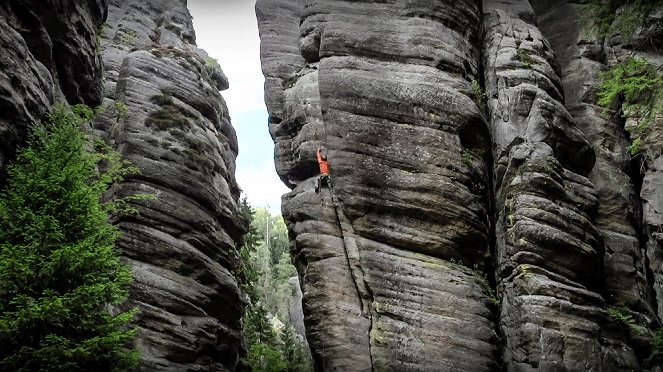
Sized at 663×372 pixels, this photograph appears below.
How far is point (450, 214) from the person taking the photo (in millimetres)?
18859

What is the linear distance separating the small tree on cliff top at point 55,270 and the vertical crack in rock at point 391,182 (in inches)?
271

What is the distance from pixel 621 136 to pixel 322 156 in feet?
39.2

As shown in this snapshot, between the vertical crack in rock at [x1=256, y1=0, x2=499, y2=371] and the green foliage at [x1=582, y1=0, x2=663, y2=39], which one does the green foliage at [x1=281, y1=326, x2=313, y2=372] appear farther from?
the green foliage at [x1=582, y1=0, x2=663, y2=39]

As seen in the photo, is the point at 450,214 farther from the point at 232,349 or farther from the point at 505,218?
the point at 232,349

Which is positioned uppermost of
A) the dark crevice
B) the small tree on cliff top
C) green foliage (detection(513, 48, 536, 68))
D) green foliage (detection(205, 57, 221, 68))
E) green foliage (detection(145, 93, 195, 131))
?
green foliage (detection(205, 57, 221, 68))

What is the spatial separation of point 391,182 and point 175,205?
8.15 meters

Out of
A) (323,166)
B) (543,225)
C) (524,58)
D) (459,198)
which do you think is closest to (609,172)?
(543,225)

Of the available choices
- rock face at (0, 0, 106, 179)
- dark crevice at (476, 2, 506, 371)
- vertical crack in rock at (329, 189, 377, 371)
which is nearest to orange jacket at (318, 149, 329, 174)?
vertical crack in rock at (329, 189, 377, 371)

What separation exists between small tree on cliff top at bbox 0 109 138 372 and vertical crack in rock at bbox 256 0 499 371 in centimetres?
688

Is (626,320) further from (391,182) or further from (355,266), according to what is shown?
(355,266)

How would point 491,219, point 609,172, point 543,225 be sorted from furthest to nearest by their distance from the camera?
point 609,172, point 491,219, point 543,225

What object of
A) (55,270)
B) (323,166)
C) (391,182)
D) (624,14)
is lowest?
(55,270)

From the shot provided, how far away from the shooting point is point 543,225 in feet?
57.6

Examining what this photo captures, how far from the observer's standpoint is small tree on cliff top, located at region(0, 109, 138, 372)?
37.8 feet
